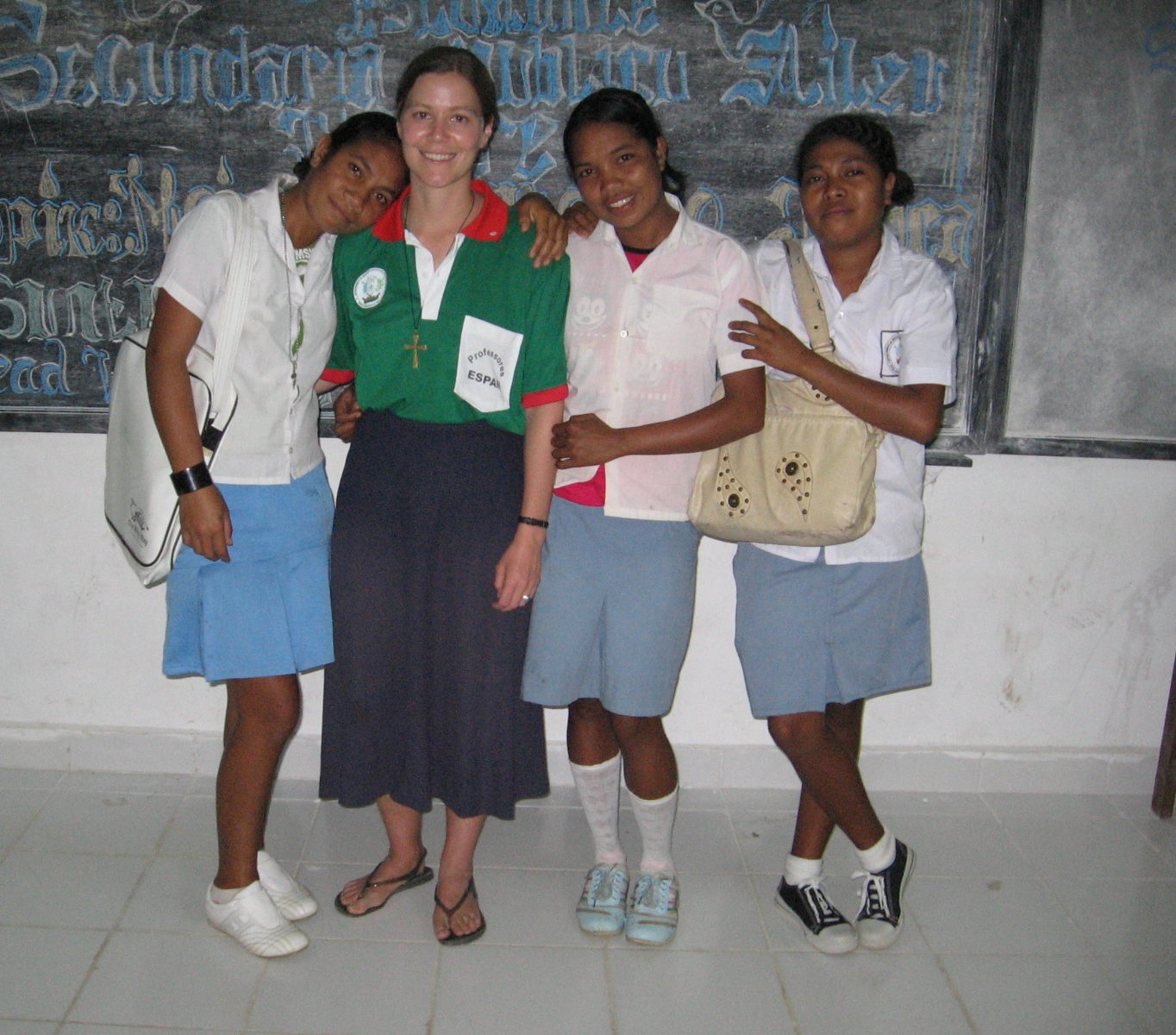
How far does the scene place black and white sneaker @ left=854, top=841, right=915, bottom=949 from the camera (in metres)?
2.07

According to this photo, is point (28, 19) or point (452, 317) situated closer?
point (452, 317)

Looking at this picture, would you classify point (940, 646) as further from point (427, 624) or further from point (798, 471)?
point (427, 624)

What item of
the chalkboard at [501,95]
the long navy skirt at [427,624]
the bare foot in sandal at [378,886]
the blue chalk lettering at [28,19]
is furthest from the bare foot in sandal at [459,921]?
the blue chalk lettering at [28,19]

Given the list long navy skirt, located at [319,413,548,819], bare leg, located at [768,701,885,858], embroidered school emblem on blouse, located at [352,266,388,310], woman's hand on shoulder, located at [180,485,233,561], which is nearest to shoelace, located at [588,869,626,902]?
long navy skirt, located at [319,413,548,819]

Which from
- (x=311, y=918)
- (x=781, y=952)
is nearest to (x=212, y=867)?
(x=311, y=918)

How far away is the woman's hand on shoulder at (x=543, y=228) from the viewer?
184 centimetres

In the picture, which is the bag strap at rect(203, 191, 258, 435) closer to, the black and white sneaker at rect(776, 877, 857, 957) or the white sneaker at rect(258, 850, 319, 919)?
the white sneaker at rect(258, 850, 319, 919)

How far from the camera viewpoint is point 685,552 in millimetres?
1956

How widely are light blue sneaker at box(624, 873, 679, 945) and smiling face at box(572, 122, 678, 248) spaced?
1272 millimetres

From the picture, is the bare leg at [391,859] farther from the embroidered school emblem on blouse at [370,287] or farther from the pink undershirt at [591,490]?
the embroidered school emblem on blouse at [370,287]

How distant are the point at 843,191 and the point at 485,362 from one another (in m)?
0.70

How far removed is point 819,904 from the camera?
2121mm

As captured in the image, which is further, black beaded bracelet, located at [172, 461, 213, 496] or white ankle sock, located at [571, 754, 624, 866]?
white ankle sock, located at [571, 754, 624, 866]

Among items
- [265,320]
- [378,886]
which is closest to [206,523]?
[265,320]
